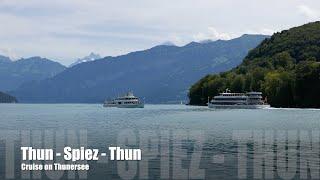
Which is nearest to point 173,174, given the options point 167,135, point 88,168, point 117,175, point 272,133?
point 117,175

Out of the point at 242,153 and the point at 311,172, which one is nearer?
the point at 311,172

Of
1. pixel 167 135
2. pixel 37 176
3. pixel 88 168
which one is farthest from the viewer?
pixel 167 135

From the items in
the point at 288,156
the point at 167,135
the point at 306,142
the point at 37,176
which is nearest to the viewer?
the point at 37,176

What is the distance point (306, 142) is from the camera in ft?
293

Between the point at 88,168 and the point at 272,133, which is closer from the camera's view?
the point at 88,168

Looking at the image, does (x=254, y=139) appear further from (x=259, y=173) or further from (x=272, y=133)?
(x=259, y=173)

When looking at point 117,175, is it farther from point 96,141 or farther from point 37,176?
point 96,141

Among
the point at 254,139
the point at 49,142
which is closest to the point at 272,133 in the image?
the point at 254,139

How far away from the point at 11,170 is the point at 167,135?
155 ft

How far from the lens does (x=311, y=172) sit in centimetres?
5844

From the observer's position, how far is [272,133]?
10925 cm

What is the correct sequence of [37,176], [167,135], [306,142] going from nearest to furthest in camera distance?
[37,176], [306,142], [167,135]

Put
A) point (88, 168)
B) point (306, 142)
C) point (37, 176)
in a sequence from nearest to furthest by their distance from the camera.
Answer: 1. point (37, 176)
2. point (88, 168)
3. point (306, 142)

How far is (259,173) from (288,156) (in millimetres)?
14014
